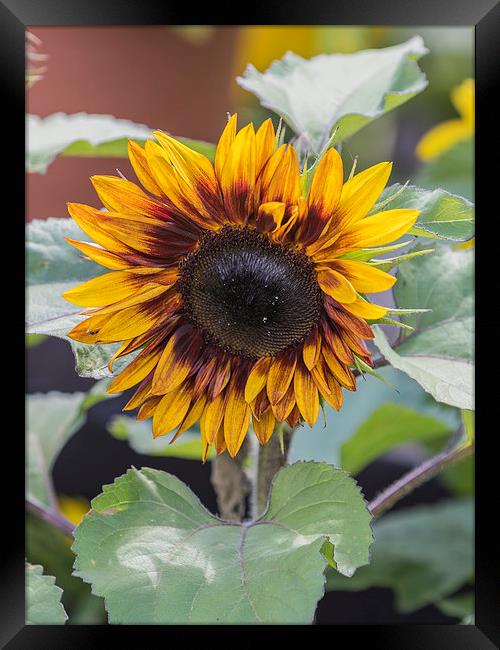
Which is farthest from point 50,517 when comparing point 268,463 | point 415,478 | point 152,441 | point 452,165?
point 452,165

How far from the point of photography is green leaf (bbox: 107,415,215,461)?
807mm

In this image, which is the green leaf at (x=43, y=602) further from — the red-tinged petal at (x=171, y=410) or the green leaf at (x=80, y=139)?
the green leaf at (x=80, y=139)

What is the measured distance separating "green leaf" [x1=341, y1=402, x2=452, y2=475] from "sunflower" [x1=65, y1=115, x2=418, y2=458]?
0.34m

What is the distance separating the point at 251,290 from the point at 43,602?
0.95 feet

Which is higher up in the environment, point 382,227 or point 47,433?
point 382,227

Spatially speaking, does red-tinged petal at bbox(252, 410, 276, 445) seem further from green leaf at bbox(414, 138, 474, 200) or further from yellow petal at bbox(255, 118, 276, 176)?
green leaf at bbox(414, 138, 474, 200)

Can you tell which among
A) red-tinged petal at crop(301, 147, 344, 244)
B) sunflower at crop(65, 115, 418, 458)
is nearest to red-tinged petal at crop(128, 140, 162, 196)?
sunflower at crop(65, 115, 418, 458)

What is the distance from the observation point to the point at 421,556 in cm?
115

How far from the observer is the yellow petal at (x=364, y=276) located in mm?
535

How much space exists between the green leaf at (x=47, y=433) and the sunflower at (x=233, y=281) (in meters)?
0.29
